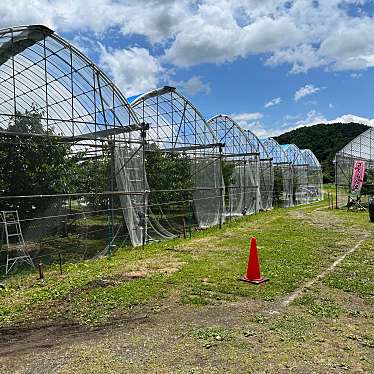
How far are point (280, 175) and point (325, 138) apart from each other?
3675 centimetres

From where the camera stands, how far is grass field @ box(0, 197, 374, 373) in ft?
13.8

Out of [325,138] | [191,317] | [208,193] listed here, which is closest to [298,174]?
[208,193]

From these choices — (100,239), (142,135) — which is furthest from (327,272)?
(100,239)

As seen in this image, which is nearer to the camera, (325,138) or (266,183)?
(266,183)

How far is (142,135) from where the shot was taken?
12688 mm

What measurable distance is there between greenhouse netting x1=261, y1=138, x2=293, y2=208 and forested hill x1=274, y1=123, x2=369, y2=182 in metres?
24.7

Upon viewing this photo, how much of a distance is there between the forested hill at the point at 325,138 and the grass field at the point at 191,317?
4753 cm

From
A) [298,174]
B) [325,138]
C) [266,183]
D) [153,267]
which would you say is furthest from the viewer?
[325,138]

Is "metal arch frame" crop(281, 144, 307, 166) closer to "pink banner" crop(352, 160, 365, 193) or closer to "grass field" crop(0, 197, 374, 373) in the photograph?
"pink banner" crop(352, 160, 365, 193)

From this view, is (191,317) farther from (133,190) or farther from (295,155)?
(295,155)

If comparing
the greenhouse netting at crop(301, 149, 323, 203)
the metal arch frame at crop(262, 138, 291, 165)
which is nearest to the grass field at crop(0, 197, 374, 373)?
the metal arch frame at crop(262, 138, 291, 165)

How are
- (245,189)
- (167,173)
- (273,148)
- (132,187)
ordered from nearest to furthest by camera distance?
(132,187) < (167,173) < (245,189) < (273,148)

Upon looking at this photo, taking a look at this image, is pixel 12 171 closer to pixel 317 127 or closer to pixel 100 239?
pixel 100 239

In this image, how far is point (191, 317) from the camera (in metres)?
5.64
